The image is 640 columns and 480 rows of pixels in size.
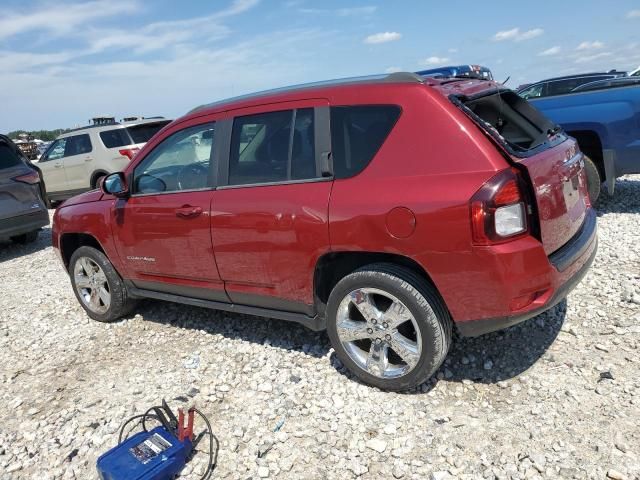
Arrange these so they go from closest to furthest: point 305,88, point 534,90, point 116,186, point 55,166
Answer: point 305,88 < point 116,186 < point 55,166 < point 534,90

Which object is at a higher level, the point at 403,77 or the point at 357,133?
the point at 403,77

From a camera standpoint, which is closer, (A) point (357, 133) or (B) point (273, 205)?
(A) point (357, 133)

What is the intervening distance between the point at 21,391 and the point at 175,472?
1796 mm

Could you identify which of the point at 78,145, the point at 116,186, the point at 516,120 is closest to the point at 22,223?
the point at 78,145

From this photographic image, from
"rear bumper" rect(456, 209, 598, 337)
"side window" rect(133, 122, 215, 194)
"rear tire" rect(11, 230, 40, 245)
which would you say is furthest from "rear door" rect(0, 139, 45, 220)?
"rear bumper" rect(456, 209, 598, 337)

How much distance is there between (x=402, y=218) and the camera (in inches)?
109

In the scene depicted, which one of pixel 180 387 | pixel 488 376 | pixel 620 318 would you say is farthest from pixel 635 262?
pixel 180 387

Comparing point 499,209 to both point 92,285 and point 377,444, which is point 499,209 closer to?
point 377,444

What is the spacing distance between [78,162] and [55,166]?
0.99 metres

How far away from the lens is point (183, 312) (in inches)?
189

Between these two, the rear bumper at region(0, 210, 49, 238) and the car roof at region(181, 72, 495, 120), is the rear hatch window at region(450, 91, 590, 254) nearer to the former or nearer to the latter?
the car roof at region(181, 72, 495, 120)

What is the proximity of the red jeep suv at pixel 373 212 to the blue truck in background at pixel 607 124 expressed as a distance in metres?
2.70

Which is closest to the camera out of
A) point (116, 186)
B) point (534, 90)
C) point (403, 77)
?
point (403, 77)

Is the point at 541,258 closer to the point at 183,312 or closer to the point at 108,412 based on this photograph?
the point at 108,412
